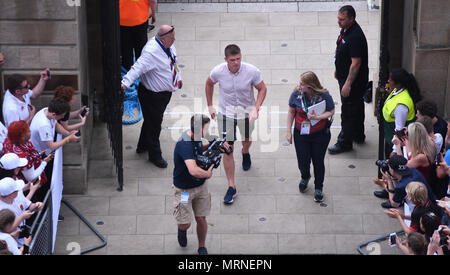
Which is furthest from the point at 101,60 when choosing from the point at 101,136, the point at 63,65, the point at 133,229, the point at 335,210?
the point at 335,210

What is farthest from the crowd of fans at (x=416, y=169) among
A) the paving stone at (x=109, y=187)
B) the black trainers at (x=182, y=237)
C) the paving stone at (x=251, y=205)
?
the paving stone at (x=109, y=187)

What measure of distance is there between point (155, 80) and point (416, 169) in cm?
358

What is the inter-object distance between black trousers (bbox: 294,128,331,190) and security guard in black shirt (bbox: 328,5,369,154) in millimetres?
1101

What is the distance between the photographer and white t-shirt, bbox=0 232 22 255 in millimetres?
8172

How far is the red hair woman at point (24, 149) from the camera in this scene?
9.37 m

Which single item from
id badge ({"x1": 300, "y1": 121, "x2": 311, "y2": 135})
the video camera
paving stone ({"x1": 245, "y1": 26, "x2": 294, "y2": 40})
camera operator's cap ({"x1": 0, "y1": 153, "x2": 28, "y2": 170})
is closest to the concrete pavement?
paving stone ({"x1": 245, "y1": 26, "x2": 294, "y2": 40})

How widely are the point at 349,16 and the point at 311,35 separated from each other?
3.63 meters

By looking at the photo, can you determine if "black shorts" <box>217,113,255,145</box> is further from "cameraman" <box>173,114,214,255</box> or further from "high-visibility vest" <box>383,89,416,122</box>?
"high-visibility vest" <box>383,89,416,122</box>

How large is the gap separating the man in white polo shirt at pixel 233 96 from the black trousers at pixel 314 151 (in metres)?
0.64

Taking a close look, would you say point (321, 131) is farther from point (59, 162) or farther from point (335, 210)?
point (59, 162)

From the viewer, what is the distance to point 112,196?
11.0 meters

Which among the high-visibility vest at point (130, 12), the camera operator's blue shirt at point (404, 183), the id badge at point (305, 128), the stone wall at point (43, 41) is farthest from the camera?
the high-visibility vest at point (130, 12)

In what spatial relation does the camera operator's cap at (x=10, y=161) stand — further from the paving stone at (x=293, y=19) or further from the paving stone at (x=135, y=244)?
the paving stone at (x=293, y=19)

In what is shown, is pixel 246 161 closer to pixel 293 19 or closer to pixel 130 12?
pixel 130 12
